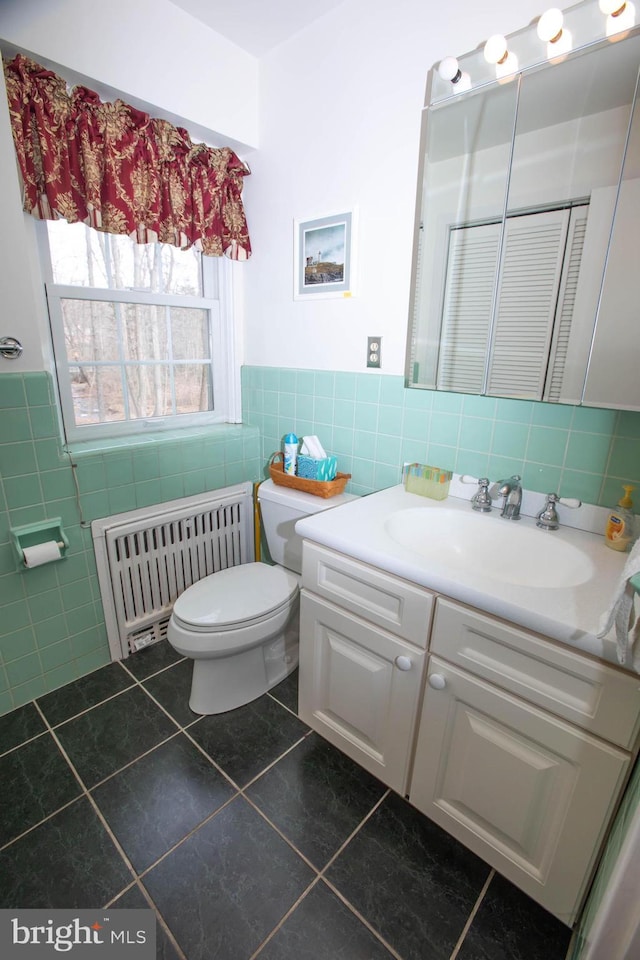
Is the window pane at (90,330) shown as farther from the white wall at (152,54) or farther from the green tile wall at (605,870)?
the green tile wall at (605,870)

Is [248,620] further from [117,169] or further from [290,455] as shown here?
[117,169]

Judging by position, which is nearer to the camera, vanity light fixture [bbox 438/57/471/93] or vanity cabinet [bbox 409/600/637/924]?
vanity cabinet [bbox 409/600/637/924]

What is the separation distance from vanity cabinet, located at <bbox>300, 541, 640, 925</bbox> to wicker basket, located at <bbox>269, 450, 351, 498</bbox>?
48 cm

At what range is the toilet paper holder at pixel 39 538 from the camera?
4.81 ft

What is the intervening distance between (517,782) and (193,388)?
6.41 ft

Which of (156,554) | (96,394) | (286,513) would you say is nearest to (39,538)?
(156,554)

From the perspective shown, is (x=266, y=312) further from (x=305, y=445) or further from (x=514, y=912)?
(x=514, y=912)

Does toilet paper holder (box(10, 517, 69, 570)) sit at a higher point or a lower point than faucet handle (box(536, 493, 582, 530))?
lower

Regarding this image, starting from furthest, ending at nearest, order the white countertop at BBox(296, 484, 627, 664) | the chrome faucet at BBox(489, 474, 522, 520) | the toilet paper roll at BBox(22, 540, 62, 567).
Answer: the toilet paper roll at BBox(22, 540, 62, 567)
the chrome faucet at BBox(489, 474, 522, 520)
the white countertop at BBox(296, 484, 627, 664)

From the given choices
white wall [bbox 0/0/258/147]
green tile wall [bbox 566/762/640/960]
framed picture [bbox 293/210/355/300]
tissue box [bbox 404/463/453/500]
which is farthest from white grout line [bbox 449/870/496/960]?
white wall [bbox 0/0/258/147]

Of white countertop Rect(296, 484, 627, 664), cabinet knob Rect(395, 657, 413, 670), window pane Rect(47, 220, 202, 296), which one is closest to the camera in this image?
white countertop Rect(296, 484, 627, 664)

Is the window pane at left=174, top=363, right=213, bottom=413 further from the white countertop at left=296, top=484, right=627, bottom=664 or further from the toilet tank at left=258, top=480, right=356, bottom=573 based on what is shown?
the white countertop at left=296, top=484, right=627, bottom=664

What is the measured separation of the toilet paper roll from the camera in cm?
146

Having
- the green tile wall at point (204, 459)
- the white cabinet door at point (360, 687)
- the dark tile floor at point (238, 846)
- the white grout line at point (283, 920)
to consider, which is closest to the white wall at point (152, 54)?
the green tile wall at point (204, 459)
